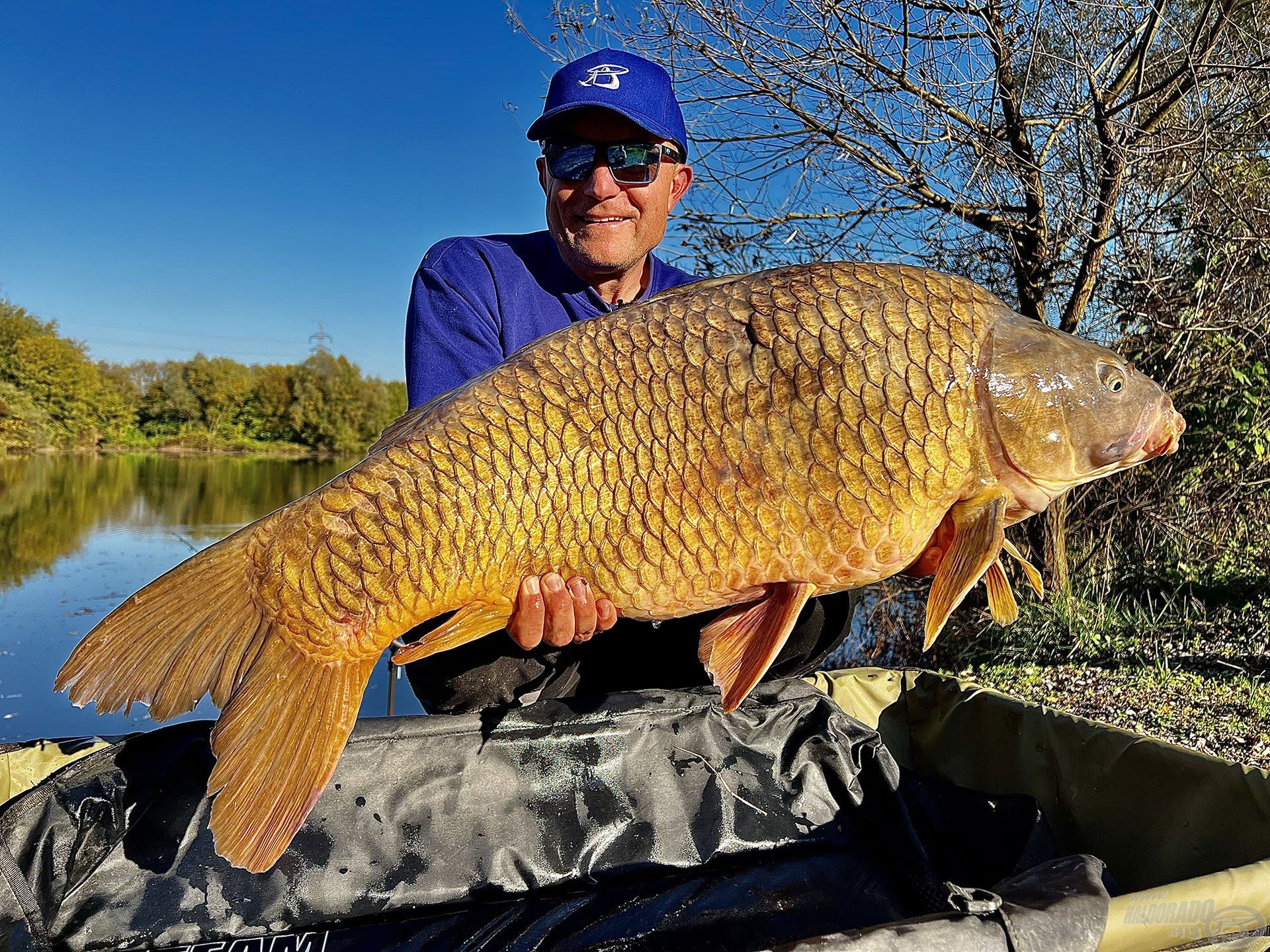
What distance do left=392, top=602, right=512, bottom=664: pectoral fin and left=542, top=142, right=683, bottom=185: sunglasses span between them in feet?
3.70

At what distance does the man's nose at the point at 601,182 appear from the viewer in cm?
191

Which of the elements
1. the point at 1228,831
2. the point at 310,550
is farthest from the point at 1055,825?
the point at 310,550

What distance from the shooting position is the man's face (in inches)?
75.7

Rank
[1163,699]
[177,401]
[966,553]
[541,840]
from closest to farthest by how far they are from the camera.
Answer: [966,553] → [541,840] → [1163,699] → [177,401]

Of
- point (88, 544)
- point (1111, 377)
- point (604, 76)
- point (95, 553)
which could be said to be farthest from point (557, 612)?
point (88, 544)

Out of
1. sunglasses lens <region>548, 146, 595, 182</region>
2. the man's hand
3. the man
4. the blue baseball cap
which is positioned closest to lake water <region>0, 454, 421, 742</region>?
the man

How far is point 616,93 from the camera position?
186cm

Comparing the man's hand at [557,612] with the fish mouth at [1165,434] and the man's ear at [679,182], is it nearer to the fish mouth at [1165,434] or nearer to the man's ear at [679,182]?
the fish mouth at [1165,434]

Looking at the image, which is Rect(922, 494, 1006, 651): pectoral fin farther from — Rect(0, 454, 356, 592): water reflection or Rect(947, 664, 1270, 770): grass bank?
Rect(0, 454, 356, 592): water reflection

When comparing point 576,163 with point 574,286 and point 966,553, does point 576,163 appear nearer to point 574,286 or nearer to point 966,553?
point 574,286

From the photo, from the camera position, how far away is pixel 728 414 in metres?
1.18

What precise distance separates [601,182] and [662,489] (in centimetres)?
102

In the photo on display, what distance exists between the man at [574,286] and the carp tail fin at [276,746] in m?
0.51

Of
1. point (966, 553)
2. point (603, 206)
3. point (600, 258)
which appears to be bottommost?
point (966, 553)
